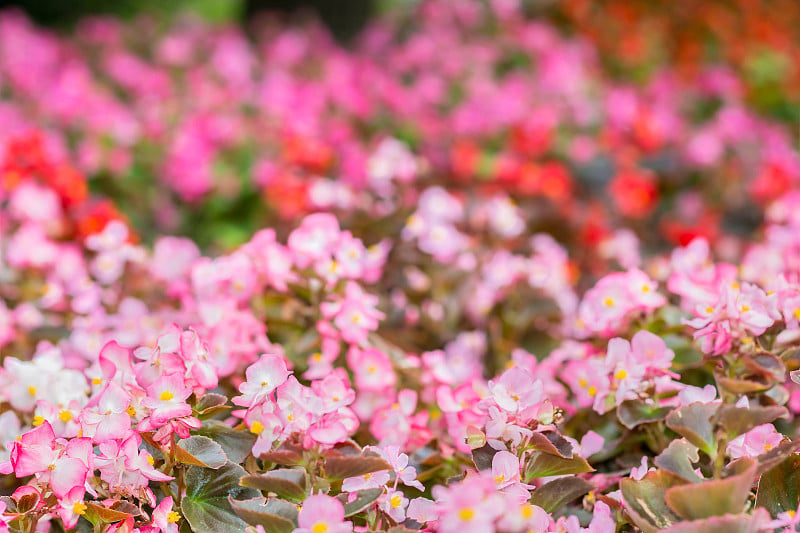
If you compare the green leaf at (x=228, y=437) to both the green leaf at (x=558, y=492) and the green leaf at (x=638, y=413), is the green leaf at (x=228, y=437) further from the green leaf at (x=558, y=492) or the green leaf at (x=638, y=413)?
the green leaf at (x=638, y=413)

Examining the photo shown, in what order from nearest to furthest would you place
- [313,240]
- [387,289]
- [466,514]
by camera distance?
[466,514] < [313,240] < [387,289]

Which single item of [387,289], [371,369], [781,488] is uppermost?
[781,488]

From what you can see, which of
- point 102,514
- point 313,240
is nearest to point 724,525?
point 102,514

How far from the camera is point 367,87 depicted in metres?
3.85

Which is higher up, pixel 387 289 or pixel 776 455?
pixel 776 455

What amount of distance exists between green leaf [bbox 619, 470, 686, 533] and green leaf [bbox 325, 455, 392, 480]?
31 cm

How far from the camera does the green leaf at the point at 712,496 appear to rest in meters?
0.98

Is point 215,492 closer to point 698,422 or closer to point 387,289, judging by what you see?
point 698,422

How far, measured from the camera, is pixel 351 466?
1.09 m

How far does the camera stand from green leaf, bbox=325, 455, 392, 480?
3.54ft

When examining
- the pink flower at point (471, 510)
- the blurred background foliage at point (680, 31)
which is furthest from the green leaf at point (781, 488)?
the blurred background foliage at point (680, 31)

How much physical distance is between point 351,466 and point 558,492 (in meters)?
0.29

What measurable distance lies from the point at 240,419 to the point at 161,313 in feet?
2.11

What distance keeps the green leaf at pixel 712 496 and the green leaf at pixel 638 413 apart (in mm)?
299
